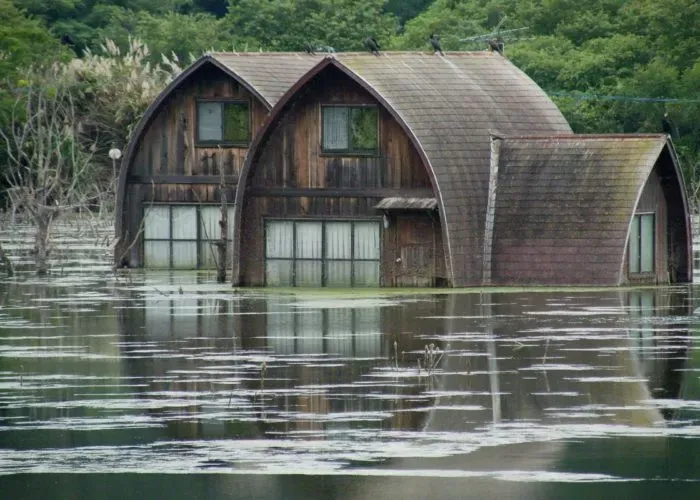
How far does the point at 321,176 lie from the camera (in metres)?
40.2

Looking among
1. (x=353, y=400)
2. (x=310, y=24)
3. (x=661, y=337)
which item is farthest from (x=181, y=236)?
(x=310, y=24)

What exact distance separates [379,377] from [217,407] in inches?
117

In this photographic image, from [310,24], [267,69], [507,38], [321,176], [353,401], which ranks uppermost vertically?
[310,24]

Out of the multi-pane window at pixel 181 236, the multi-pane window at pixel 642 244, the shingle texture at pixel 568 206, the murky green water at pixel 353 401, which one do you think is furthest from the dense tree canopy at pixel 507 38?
the murky green water at pixel 353 401

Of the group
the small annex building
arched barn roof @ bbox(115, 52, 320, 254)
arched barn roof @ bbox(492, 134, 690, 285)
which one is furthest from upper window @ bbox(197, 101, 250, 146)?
arched barn roof @ bbox(492, 134, 690, 285)

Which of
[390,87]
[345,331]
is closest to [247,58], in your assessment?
[390,87]

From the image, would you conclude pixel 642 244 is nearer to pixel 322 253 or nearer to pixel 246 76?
pixel 322 253

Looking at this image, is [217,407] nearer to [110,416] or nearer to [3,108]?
[110,416]

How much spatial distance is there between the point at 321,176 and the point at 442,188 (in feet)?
10.9

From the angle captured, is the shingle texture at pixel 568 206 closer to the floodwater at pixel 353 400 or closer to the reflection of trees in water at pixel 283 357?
the floodwater at pixel 353 400

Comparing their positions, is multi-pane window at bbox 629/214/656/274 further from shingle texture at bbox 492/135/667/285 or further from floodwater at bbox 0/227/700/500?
floodwater at bbox 0/227/700/500

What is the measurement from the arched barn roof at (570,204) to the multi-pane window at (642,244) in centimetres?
97

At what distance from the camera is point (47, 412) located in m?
19.8

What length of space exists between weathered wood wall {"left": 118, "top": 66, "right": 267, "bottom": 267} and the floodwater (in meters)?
12.1
